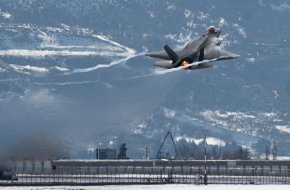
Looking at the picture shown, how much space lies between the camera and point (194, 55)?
141000mm

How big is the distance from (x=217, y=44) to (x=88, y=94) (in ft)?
74.6

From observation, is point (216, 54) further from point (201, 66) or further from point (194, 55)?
point (201, 66)

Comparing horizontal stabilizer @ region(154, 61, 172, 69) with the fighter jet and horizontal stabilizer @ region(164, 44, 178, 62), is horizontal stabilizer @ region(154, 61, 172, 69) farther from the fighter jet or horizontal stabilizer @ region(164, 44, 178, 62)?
horizontal stabilizer @ region(164, 44, 178, 62)

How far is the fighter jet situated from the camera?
460 feet

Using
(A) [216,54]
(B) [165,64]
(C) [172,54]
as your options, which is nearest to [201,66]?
(C) [172,54]

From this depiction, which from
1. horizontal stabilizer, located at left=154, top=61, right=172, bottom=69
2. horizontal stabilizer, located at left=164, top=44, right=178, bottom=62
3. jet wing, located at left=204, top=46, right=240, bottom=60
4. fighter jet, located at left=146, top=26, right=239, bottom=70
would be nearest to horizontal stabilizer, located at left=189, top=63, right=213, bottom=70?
fighter jet, located at left=146, top=26, right=239, bottom=70

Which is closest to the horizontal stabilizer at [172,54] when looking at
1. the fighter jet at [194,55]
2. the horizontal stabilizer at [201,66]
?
the fighter jet at [194,55]

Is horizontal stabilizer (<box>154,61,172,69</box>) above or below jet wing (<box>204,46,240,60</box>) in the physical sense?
below

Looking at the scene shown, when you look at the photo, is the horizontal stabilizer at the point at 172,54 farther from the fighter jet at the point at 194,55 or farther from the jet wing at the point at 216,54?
the jet wing at the point at 216,54

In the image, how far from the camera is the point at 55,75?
502ft

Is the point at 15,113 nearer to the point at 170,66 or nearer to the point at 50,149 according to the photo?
the point at 50,149

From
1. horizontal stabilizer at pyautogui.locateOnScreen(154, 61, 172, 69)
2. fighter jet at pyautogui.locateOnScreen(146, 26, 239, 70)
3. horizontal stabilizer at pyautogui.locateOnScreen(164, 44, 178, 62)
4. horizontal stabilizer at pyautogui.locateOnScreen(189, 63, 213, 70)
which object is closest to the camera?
horizontal stabilizer at pyautogui.locateOnScreen(189, 63, 213, 70)

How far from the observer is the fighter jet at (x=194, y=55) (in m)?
140

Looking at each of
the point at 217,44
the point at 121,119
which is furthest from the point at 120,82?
the point at 217,44
